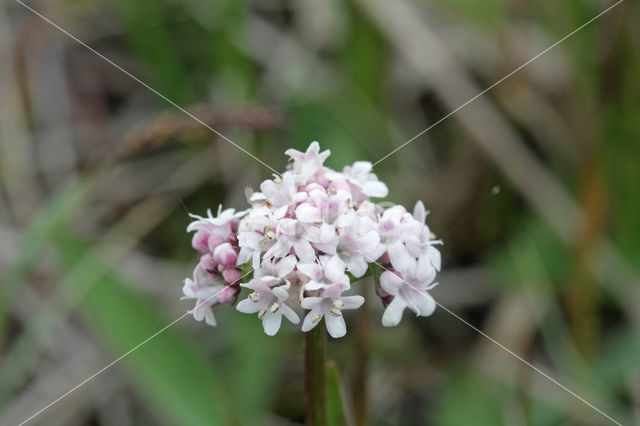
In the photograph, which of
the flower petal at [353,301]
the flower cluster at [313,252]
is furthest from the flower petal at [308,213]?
the flower petal at [353,301]

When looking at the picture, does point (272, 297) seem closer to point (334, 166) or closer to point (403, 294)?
point (403, 294)

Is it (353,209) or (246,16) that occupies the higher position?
(246,16)

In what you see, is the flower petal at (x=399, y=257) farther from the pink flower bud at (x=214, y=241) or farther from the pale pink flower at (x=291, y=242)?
the pink flower bud at (x=214, y=241)

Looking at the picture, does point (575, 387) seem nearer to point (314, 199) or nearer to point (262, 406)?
point (262, 406)

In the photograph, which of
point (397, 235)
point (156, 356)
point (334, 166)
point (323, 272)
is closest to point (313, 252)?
point (323, 272)

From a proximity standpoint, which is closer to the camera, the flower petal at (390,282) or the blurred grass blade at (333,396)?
the flower petal at (390,282)

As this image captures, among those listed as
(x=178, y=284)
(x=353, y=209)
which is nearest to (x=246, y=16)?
(x=178, y=284)
